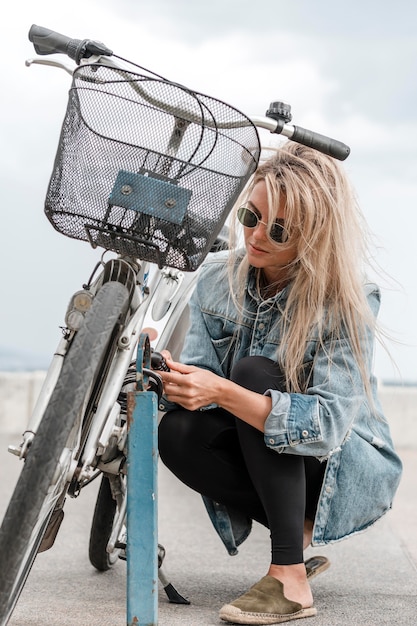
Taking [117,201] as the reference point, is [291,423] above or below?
below

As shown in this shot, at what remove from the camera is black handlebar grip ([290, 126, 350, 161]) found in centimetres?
214

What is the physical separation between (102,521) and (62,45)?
137 centimetres

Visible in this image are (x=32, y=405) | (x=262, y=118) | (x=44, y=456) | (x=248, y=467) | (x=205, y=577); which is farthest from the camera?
(x=32, y=405)

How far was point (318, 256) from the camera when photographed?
250 cm

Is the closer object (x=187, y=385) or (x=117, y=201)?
(x=117, y=201)

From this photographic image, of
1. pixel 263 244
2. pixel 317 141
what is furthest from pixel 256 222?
pixel 317 141

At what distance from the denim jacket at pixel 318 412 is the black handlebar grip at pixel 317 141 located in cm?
55

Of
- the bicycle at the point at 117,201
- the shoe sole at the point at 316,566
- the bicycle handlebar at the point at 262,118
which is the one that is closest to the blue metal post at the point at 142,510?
the bicycle at the point at 117,201

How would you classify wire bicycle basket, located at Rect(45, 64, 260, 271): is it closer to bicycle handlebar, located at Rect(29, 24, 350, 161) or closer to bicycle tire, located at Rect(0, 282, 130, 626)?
bicycle handlebar, located at Rect(29, 24, 350, 161)

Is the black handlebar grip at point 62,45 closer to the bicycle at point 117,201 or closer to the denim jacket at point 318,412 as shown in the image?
the bicycle at point 117,201

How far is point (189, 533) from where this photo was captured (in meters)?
3.94

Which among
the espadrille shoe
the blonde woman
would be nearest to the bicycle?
the blonde woman

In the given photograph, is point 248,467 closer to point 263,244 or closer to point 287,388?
point 287,388

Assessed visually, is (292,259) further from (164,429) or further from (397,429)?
(397,429)
